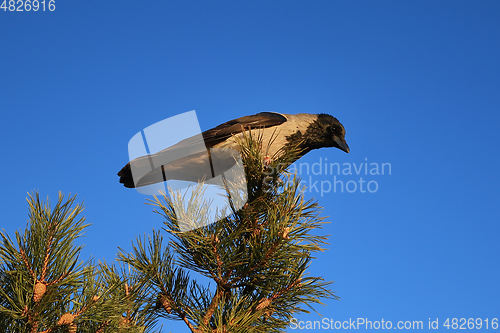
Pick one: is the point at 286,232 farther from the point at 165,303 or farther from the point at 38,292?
the point at 38,292

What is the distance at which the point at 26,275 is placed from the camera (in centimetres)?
145

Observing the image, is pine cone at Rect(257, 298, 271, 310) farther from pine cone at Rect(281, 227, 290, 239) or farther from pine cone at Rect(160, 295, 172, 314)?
pine cone at Rect(160, 295, 172, 314)

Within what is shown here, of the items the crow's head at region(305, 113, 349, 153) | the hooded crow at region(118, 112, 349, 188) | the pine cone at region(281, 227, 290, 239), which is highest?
the crow's head at region(305, 113, 349, 153)

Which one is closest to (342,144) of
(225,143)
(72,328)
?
(225,143)

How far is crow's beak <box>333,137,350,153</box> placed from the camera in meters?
4.67

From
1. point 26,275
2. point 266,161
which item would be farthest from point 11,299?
point 266,161

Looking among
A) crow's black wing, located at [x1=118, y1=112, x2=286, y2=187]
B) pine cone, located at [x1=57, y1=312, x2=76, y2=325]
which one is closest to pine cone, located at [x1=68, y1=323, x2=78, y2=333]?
pine cone, located at [x1=57, y1=312, x2=76, y2=325]

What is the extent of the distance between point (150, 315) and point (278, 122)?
2707 mm

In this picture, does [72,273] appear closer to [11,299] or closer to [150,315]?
[11,299]

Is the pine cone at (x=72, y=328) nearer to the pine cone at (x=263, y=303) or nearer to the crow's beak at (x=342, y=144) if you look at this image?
the pine cone at (x=263, y=303)

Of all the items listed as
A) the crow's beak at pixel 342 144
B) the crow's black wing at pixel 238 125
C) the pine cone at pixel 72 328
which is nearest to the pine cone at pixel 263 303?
the pine cone at pixel 72 328

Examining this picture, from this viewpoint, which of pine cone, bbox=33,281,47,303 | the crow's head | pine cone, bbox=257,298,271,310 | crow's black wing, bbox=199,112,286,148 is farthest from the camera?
the crow's head

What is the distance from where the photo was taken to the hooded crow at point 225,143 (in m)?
3.41

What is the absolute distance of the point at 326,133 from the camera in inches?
184
